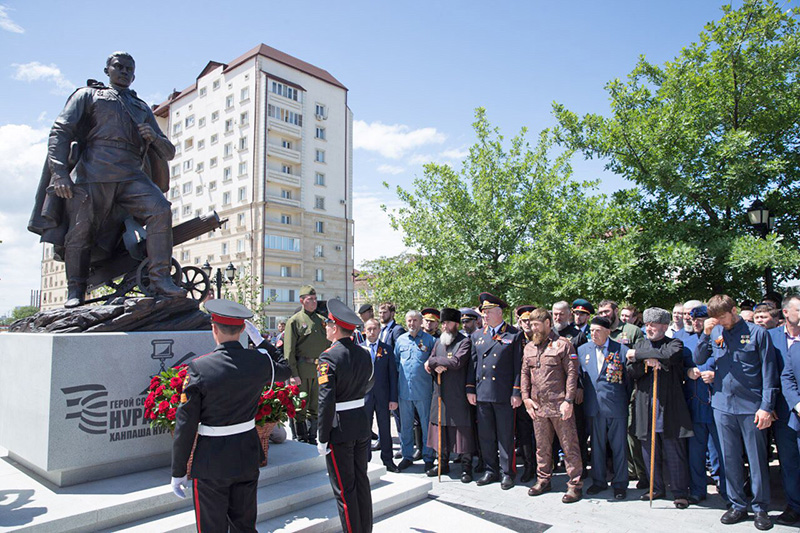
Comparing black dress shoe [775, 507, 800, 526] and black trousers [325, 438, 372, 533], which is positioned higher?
black trousers [325, 438, 372, 533]

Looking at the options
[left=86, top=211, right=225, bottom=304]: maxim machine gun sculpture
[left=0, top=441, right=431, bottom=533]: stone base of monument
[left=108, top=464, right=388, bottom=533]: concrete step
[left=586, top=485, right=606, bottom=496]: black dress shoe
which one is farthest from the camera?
[left=586, top=485, right=606, bottom=496]: black dress shoe

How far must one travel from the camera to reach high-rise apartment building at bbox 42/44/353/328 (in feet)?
136

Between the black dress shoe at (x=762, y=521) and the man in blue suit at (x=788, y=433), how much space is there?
0.86ft

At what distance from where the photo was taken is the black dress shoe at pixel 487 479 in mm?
6207

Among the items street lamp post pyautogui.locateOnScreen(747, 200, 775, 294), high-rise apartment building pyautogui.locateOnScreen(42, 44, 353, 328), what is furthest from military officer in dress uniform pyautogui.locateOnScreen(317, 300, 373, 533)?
high-rise apartment building pyautogui.locateOnScreen(42, 44, 353, 328)

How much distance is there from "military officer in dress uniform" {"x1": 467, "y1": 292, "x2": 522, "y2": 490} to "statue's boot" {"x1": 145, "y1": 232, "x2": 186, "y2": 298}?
3661 mm

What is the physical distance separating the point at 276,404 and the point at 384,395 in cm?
252

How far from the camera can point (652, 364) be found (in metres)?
5.52


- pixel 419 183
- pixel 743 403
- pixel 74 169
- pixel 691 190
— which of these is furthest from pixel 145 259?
pixel 419 183

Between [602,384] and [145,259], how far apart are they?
5.33 metres

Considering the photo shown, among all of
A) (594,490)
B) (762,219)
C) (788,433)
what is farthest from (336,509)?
(762,219)

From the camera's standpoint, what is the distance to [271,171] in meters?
42.0

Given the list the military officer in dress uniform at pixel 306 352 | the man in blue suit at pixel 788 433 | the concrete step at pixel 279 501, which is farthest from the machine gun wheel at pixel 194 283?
the man in blue suit at pixel 788 433

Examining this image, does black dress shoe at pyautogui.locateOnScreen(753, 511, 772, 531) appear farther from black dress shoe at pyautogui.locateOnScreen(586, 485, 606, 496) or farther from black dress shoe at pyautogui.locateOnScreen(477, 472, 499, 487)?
black dress shoe at pyautogui.locateOnScreen(477, 472, 499, 487)
